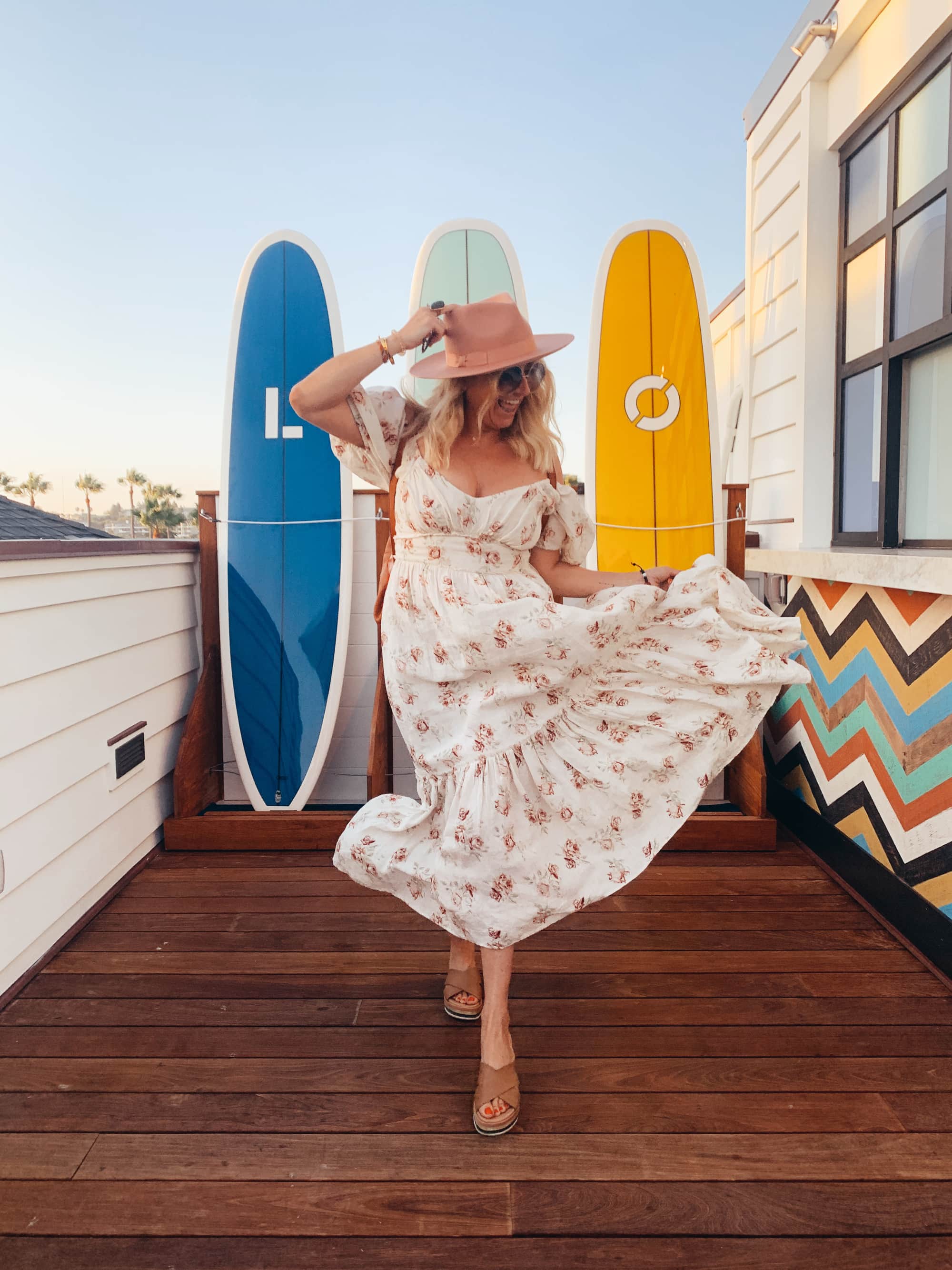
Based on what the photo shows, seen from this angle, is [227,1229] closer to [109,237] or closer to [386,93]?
[386,93]

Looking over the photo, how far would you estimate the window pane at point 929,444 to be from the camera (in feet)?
7.29

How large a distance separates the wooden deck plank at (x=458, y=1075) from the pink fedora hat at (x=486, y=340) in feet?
4.49

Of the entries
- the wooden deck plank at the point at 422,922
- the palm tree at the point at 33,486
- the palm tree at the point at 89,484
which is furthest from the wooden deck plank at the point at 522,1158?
the palm tree at the point at 89,484

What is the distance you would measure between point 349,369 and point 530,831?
3.11ft

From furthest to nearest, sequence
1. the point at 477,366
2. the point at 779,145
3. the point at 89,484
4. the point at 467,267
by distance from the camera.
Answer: the point at 89,484 < the point at 779,145 < the point at 467,267 < the point at 477,366

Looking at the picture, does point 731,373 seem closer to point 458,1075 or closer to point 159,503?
point 458,1075

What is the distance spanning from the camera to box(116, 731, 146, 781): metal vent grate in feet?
7.76

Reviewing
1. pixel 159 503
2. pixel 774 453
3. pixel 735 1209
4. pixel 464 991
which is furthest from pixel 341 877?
pixel 159 503

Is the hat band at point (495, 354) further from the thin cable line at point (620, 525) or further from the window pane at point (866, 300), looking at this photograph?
the window pane at point (866, 300)

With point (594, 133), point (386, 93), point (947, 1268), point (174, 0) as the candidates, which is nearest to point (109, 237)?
point (174, 0)

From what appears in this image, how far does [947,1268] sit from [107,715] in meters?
2.23

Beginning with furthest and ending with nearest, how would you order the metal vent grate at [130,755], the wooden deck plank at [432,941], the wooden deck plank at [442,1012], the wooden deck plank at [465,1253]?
the metal vent grate at [130,755]
the wooden deck plank at [432,941]
the wooden deck plank at [442,1012]
the wooden deck plank at [465,1253]

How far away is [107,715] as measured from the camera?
2.31 meters

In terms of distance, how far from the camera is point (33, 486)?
14766mm
